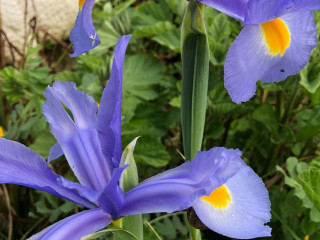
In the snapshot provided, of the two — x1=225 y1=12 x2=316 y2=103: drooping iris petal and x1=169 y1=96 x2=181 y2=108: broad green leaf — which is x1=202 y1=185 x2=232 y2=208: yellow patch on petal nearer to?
x1=225 y1=12 x2=316 y2=103: drooping iris petal

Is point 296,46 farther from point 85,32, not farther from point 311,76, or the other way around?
point 311,76

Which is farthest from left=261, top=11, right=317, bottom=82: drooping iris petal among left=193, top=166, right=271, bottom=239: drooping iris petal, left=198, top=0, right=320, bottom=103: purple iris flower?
left=193, top=166, right=271, bottom=239: drooping iris petal

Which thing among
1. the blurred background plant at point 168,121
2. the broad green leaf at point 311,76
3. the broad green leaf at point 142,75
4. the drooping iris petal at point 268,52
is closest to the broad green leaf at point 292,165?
the blurred background plant at point 168,121

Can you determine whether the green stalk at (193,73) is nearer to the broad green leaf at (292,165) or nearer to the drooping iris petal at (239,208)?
the drooping iris petal at (239,208)

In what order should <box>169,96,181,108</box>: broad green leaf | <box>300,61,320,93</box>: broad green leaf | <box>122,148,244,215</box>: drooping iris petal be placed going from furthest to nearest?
<box>169,96,181,108</box>: broad green leaf, <box>300,61,320,93</box>: broad green leaf, <box>122,148,244,215</box>: drooping iris petal

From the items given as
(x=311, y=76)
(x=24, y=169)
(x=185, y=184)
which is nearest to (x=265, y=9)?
(x=185, y=184)

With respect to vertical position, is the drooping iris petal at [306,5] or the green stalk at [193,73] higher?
the drooping iris petal at [306,5]
